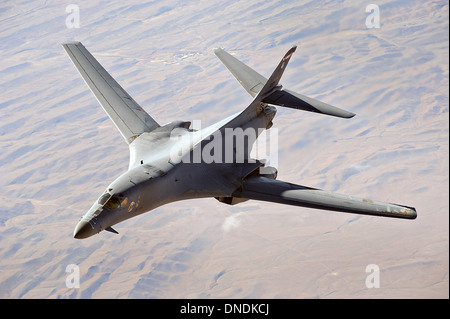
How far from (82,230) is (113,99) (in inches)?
524

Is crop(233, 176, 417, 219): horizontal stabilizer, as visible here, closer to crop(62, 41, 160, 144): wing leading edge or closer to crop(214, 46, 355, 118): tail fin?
crop(214, 46, 355, 118): tail fin

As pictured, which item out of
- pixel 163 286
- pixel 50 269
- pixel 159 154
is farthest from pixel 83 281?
pixel 159 154

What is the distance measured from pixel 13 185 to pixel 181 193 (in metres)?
91.9

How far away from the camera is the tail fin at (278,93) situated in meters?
30.4

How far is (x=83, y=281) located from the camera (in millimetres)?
80312

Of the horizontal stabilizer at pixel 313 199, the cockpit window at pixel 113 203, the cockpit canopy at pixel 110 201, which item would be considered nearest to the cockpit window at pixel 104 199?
the cockpit canopy at pixel 110 201

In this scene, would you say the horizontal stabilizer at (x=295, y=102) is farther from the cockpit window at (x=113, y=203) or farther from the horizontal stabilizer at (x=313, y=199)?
the cockpit window at (x=113, y=203)

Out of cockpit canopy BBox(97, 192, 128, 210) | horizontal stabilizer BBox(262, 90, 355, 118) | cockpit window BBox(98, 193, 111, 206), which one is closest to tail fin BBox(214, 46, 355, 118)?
horizontal stabilizer BBox(262, 90, 355, 118)

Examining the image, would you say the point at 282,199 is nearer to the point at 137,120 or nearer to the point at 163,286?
the point at 137,120

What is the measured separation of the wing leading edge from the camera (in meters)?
30.7

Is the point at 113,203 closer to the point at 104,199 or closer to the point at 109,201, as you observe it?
the point at 109,201

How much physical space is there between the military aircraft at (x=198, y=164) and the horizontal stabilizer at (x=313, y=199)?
1.9 inches

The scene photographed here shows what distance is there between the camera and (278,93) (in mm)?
31875

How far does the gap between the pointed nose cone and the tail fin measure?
561 inches
